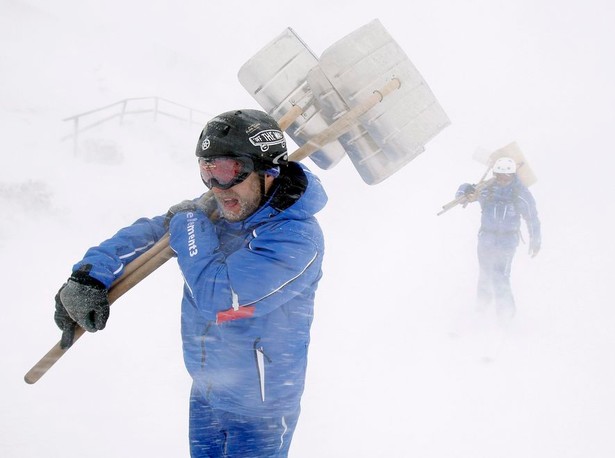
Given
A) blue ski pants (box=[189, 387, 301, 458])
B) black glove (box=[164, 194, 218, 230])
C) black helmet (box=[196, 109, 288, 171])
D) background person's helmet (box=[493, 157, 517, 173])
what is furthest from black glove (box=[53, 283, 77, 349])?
background person's helmet (box=[493, 157, 517, 173])

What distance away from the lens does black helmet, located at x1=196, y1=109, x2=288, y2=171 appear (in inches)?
71.8

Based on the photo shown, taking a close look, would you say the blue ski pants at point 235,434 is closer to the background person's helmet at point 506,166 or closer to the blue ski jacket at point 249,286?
the blue ski jacket at point 249,286

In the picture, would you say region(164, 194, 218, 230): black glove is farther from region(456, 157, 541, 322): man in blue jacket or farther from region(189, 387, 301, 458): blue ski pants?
region(456, 157, 541, 322): man in blue jacket

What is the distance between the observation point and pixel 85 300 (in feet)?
5.97

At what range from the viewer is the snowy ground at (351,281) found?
367 cm

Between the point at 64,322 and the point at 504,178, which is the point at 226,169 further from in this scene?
the point at 504,178

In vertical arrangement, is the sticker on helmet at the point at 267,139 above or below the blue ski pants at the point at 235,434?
above

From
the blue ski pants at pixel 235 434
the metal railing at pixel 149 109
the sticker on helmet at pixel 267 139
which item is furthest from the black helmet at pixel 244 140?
the metal railing at pixel 149 109

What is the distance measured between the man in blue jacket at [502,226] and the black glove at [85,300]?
15.7 feet

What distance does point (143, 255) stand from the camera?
202cm

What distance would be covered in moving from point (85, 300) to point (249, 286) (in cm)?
68

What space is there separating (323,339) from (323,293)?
4.32 ft

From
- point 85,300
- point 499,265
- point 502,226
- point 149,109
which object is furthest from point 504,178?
point 149,109

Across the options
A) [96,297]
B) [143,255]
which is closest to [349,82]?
[143,255]
